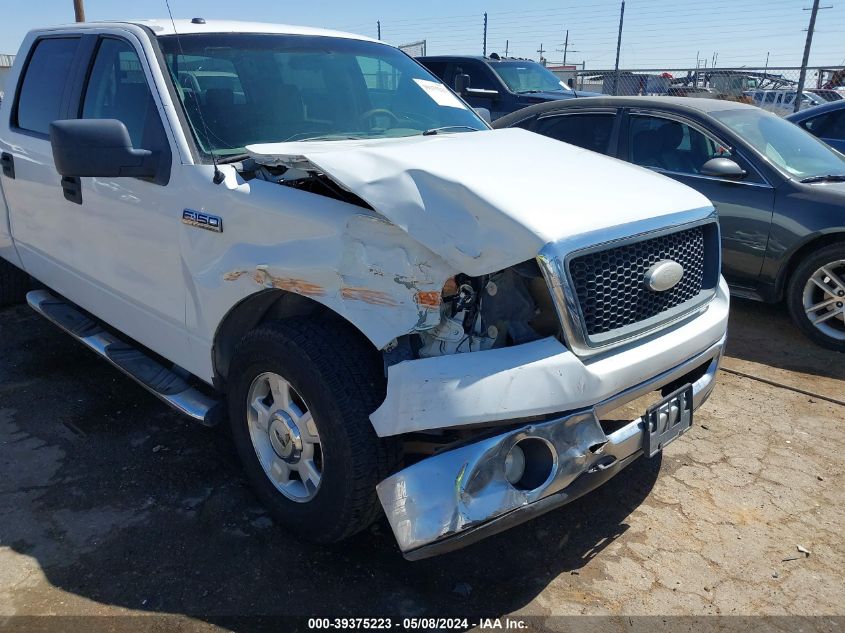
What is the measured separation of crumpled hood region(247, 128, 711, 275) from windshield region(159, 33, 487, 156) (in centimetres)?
30

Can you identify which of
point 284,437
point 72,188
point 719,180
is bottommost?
point 284,437

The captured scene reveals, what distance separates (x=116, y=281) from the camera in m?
3.55

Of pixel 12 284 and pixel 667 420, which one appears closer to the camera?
pixel 667 420

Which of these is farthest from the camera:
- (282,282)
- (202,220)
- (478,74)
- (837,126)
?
(478,74)

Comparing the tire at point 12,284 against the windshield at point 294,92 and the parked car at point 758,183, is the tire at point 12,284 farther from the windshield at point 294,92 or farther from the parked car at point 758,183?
the parked car at point 758,183

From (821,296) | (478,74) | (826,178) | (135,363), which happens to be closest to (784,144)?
(826,178)

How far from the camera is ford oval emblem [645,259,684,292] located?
2.50 metres

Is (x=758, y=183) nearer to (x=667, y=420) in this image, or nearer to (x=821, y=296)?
(x=821, y=296)

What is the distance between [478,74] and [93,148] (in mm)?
9880

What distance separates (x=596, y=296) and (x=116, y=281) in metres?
2.48

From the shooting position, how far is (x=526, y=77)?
1202 cm

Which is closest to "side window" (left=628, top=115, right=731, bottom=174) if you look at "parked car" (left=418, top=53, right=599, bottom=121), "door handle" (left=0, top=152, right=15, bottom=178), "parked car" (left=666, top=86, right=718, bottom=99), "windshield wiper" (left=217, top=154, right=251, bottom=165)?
"windshield wiper" (left=217, top=154, right=251, bottom=165)

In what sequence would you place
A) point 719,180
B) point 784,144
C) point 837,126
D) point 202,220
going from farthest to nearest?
point 837,126
point 784,144
point 719,180
point 202,220

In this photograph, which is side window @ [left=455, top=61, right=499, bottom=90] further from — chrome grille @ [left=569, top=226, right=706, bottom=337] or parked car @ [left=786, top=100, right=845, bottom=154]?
chrome grille @ [left=569, top=226, right=706, bottom=337]
